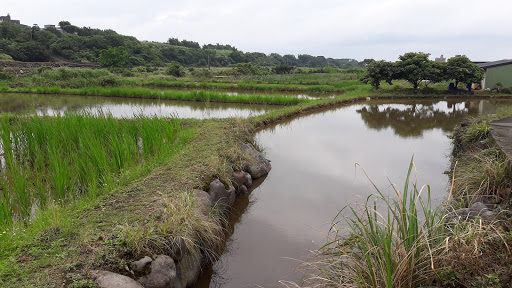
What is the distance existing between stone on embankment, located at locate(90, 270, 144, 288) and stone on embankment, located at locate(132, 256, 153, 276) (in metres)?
0.14

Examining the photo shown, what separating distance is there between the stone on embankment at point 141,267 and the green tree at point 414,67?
61.8ft

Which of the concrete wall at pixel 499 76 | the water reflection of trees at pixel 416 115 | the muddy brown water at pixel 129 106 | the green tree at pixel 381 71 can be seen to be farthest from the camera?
the concrete wall at pixel 499 76

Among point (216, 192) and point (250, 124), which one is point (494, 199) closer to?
point (216, 192)

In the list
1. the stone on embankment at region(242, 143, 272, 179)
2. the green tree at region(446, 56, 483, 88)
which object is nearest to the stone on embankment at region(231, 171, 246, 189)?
the stone on embankment at region(242, 143, 272, 179)

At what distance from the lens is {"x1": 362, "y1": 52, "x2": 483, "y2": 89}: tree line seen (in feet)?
59.7

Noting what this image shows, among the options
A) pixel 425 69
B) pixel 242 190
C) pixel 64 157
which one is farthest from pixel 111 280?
pixel 425 69

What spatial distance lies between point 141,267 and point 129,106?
489 inches

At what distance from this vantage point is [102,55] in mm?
34031

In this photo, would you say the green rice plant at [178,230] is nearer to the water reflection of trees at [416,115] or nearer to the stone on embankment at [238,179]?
the stone on embankment at [238,179]

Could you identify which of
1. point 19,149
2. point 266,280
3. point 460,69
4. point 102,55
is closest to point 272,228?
point 266,280

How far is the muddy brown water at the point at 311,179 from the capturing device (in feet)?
11.4

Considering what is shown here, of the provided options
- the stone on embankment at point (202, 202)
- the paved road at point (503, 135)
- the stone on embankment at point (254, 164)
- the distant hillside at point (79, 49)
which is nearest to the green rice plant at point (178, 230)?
the stone on embankment at point (202, 202)

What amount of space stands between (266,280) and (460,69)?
18.8 m

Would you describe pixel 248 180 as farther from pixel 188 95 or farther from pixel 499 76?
pixel 499 76
